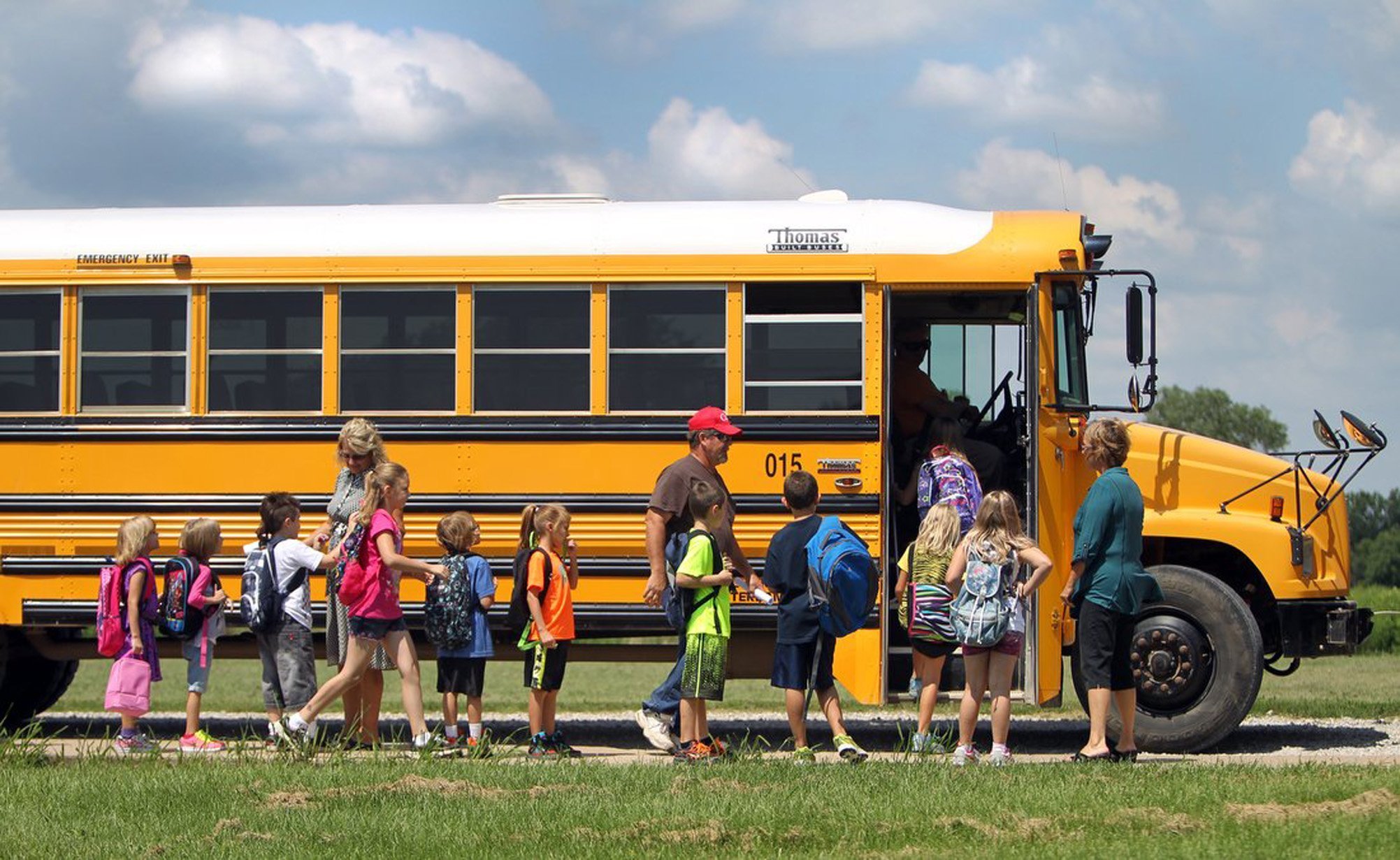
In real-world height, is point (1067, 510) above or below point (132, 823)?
above

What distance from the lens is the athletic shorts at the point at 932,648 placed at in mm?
8688

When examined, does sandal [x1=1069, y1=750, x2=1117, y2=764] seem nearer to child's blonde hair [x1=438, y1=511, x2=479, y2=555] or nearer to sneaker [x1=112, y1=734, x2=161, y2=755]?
child's blonde hair [x1=438, y1=511, x2=479, y2=555]

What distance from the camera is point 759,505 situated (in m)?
9.41

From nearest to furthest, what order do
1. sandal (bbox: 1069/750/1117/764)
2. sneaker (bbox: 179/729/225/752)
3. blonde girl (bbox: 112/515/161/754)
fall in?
sandal (bbox: 1069/750/1117/764), sneaker (bbox: 179/729/225/752), blonde girl (bbox: 112/515/161/754)

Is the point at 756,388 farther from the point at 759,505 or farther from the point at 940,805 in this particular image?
the point at 940,805

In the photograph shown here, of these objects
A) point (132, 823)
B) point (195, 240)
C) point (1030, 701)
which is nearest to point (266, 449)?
point (195, 240)

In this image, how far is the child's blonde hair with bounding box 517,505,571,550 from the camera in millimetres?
8742

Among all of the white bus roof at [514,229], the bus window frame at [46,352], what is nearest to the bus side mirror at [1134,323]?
the white bus roof at [514,229]

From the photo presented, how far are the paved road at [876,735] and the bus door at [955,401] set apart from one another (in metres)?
0.97

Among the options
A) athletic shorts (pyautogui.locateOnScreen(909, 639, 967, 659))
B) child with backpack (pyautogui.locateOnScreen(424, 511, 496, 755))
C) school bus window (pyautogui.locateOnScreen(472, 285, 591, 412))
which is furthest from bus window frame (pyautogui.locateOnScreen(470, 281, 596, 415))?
athletic shorts (pyautogui.locateOnScreen(909, 639, 967, 659))

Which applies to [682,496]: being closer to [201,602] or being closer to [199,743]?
[201,602]

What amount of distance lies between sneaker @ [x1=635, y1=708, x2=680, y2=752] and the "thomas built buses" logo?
242 cm

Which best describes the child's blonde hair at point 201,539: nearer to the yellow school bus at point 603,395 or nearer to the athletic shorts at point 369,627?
the yellow school bus at point 603,395

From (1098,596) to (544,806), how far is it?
2.88 m
